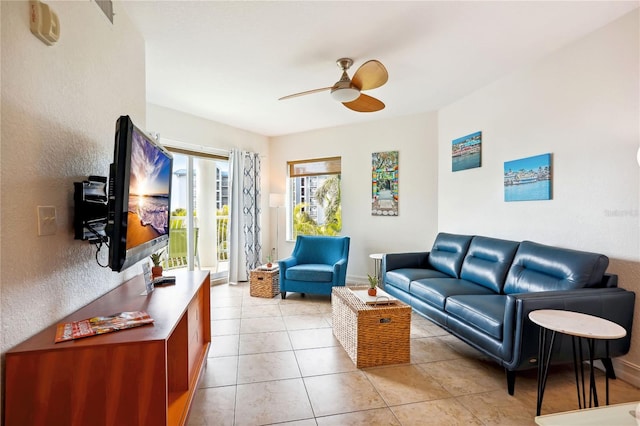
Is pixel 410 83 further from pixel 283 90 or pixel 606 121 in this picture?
pixel 606 121

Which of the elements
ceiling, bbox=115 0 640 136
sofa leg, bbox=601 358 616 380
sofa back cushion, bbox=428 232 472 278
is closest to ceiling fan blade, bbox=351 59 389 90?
ceiling, bbox=115 0 640 136

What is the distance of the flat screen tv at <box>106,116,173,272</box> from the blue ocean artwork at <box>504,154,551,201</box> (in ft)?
10.3

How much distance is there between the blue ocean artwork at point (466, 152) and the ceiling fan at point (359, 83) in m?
1.39

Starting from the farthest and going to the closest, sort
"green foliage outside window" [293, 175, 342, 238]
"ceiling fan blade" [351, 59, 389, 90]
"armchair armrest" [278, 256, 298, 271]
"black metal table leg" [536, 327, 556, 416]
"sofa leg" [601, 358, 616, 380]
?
1. "green foliage outside window" [293, 175, 342, 238]
2. "armchair armrest" [278, 256, 298, 271]
3. "ceiling fan blade" [351, 59, 389, 90]
4. "sofa leg" [601, 358, 616, 380]
5. "black metal table leg" [536, 327, 556, 416]

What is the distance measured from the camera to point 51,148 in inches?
54.3

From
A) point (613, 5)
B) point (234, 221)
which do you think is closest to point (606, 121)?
point (613, 5)

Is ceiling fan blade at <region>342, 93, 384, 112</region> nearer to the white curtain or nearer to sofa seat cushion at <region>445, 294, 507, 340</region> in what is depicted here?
sofa seat cushion at <region>445, 294, 507, 340</region>

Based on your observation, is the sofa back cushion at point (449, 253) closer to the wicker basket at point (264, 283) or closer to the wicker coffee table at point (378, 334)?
the wicker coffee table at point (378, 334)

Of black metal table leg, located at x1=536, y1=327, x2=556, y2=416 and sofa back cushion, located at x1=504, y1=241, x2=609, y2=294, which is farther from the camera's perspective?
sofa back cushion, located at x1=504, y1=241, x2=609, y2=294

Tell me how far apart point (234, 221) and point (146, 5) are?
10.9 feet

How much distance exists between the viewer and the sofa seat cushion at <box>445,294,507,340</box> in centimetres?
211

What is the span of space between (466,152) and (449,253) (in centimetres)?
125

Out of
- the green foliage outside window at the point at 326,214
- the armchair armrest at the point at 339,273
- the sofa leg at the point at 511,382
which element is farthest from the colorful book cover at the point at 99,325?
the green foliage outside window at the point at 326,214

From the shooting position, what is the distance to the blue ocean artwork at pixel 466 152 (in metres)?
3.60
